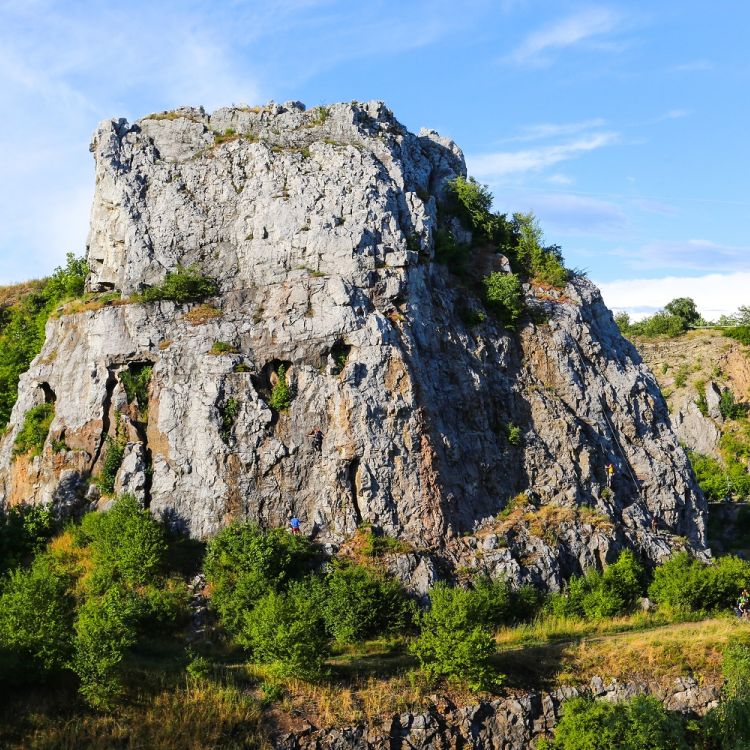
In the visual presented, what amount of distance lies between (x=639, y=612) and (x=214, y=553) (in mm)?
14169

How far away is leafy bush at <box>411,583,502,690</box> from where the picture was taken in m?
21.4

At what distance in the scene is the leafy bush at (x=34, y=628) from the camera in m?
19.4

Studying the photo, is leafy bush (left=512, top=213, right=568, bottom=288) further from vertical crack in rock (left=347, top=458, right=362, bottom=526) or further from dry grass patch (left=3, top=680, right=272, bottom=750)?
dry grass patch (left=3, top=680, right=272, bottom=750)

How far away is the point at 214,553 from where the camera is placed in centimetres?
2462

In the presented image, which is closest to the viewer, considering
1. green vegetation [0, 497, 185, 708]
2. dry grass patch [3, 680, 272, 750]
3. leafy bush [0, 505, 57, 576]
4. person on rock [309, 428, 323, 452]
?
dry grass patch [3, 680, 272, 750]

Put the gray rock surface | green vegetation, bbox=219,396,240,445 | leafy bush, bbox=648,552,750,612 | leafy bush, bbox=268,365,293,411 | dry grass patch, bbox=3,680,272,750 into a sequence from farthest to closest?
leafy bush, bbox=268,365,293,411 → leafy bush, bbox=648,552,750,612 → green vegetation, bbox=219,396,240,445 → the gray rock surface → dry grass patch, bbox=3,680,272,750

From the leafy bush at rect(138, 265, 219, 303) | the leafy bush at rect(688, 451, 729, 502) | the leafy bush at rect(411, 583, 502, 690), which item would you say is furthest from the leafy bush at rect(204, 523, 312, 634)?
the leafy bush at rect(688, 451, 729, 502)

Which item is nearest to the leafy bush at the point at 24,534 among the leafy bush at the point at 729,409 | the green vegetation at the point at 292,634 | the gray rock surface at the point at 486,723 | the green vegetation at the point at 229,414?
the green vegetation at the point at 292,634

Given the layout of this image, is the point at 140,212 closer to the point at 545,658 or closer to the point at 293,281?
the point at 293,281

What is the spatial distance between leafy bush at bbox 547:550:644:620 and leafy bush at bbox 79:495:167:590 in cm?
1280

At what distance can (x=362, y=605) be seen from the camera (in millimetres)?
23281

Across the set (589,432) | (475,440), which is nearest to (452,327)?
(475,440)

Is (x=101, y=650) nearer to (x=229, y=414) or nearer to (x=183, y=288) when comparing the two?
(x=229, y=414)

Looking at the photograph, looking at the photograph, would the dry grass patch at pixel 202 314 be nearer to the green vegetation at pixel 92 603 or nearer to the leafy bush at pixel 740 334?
the green vegetation at pixel 92 603
